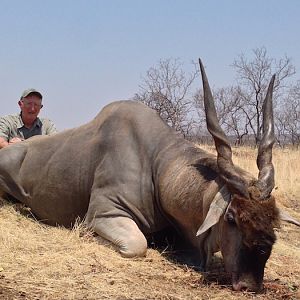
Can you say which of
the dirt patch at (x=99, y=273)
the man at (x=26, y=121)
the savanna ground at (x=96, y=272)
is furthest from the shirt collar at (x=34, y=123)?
the dirt patch at (x=99, y=273)

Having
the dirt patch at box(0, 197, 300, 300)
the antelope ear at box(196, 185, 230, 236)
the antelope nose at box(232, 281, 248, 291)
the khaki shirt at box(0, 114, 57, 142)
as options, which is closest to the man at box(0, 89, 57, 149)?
the khaki shirt at box(0, 114, 57, 142)

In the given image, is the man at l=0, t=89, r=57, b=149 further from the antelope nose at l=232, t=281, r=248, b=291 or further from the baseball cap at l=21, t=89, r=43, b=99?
the antelope nose at l=232, t=281, r=248, b=291

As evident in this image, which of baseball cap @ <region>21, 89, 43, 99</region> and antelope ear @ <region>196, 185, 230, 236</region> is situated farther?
baseball cap @ <region>21, 89, 43, 99</region>

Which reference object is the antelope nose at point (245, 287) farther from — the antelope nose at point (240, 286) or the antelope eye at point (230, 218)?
the antelope eye at point (230, 218)

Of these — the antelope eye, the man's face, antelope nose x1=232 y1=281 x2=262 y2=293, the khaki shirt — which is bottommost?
antelope nose x1=232 y1=281 x2=262 y2=293

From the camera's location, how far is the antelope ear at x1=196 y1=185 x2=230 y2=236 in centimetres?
402

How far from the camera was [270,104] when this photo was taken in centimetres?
468

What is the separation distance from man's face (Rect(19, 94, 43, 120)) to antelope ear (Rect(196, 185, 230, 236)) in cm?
412

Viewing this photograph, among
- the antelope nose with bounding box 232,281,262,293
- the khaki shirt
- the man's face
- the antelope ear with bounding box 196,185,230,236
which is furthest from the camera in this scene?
the man's face

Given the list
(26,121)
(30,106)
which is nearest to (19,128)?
(26,121)

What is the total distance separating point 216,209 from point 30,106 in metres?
4.24

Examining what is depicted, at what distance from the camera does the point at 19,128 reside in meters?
7.69

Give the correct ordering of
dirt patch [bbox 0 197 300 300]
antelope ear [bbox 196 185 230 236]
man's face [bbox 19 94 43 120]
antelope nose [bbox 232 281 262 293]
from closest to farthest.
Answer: dirt patch [bbox 0 197 300 300] < antelope nose [bbox 232 281 262 293] < antelope ear [bbox 196 185 230 236] < man's face [bbox 19 94 43 120]

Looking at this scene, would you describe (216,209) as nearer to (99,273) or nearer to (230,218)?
(230,218)
